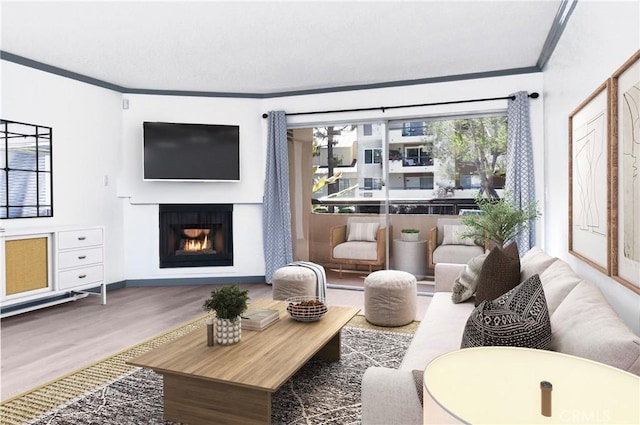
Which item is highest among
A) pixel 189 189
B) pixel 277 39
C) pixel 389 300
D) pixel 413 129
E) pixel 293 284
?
pixel 277 39

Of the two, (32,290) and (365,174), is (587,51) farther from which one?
(32,290)

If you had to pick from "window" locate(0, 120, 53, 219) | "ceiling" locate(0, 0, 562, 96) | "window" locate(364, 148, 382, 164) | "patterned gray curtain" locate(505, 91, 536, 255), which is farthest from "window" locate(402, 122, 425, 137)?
"window" locate(0, 120, 53, 219)

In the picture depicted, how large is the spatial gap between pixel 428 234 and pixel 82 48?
412 cm

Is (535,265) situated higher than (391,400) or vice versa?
(535,265)

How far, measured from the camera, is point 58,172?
187 inches

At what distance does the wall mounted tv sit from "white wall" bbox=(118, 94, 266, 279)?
0.16m

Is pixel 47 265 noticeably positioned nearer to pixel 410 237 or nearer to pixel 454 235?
pixel 410 237

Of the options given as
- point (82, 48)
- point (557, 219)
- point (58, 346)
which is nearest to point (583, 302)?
point (557, 219)

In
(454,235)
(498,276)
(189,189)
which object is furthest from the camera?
(189,189)

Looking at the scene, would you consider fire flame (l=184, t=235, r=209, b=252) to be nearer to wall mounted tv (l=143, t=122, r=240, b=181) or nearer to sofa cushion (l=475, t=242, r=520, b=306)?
wall mounted tv (l=143, t=122, r=240, b=181)

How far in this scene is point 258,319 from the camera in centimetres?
267

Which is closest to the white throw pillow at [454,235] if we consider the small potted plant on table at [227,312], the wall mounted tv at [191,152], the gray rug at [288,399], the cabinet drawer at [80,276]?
the gray rug at [288,399]

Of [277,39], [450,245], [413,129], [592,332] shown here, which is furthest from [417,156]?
[592,332]

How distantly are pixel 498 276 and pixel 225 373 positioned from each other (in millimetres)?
1595
